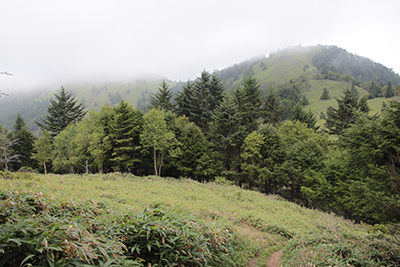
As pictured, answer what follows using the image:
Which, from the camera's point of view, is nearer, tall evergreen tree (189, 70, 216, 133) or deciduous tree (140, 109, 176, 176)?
deciduous tree (140, 109, 176, 176)

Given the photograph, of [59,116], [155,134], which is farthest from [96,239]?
[59,116]

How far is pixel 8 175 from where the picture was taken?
32.8ft

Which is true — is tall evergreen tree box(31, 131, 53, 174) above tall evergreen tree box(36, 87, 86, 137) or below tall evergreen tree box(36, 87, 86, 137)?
below

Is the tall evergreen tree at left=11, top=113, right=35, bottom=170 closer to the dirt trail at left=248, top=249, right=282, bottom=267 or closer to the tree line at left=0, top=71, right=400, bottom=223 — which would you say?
the tree line at left=0, top=71, right=400, bottom=223

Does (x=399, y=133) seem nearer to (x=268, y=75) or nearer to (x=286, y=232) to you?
(x=286, y=232)

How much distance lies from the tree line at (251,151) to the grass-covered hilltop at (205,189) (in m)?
0.16

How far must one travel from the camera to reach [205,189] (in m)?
19.3

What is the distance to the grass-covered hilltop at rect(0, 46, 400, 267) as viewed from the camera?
3.99m

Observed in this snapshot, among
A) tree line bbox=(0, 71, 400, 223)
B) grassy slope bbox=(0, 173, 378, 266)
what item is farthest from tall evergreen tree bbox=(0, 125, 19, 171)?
grassy slope bbox=(0, 173, 378, 266)

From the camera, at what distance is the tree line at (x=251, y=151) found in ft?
52.2

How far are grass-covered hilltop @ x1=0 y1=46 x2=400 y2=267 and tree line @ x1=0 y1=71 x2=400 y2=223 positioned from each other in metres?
0.16

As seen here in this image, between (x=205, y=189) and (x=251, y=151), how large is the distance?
36.9ft

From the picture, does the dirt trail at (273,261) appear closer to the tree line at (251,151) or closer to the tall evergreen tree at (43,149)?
the tree line at (251,151)

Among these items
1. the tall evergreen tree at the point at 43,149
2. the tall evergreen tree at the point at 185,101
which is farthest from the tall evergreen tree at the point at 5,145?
the tall evergreen tree at the point at 185,101
